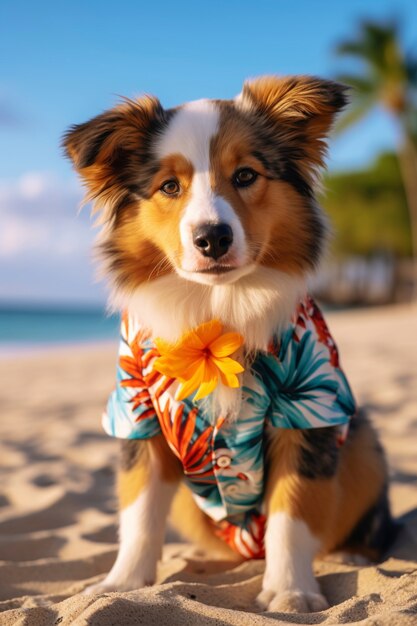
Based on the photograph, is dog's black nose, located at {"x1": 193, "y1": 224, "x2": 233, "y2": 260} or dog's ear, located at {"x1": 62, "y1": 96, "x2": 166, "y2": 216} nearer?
dog's black nose, located at {"x1": 193, "y1": 224, "x2": 233, "y2": 260}

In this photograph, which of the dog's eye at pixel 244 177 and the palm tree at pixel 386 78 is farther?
the palm tree at pixel 386 78

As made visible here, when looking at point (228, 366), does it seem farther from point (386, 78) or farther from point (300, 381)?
point (386, 78)

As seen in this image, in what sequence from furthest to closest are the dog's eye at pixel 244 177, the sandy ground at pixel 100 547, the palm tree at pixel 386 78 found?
the palm tree at pixel 386 78, the dog's eye at pixel 244 177, the sandy ground at pixel 100 547

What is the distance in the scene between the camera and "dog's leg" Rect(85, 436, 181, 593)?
2699 mm

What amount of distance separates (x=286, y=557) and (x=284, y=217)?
1.30 m

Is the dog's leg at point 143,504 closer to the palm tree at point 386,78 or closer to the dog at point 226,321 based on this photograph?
the dog at point 226,321

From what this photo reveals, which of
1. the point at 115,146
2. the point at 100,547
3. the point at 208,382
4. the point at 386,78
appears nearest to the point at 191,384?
the point at 208,382

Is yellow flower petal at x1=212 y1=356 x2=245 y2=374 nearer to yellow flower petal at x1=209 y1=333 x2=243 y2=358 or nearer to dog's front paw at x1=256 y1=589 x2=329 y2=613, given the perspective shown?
yellow flower petal at x1=209 y1=333 x2=243 y2=358

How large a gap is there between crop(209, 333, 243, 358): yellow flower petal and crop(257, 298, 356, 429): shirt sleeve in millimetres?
116

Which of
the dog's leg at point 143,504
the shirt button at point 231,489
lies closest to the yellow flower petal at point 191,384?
the dog's leg at point 143,504

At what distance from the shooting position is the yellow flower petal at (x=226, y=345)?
104 inches

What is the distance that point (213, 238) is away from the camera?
243 centimetres

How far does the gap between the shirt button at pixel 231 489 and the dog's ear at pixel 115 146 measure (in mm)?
1245

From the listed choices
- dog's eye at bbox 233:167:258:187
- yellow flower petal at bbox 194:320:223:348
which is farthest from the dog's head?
yellow flower petal at bbox 194:320:223:348
